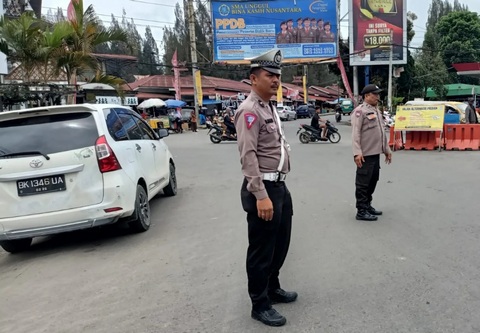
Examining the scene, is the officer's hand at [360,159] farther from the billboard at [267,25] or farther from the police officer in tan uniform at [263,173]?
the billboard at [267,25]

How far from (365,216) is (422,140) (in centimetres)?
903

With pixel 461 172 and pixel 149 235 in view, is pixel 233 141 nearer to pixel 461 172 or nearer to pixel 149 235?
pixel 461 172

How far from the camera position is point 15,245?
5.11 m

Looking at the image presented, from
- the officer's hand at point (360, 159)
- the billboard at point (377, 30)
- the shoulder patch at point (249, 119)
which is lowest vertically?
the officer's hand at point (360, 159)

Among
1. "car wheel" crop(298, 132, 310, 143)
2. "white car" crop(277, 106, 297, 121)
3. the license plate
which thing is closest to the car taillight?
the license plate

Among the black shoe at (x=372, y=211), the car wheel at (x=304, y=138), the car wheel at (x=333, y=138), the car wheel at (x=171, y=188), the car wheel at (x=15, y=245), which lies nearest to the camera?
the car wheel at (x=15, y=245)

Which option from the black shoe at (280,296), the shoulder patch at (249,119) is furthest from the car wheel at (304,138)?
the shoulder patch at (249,119)

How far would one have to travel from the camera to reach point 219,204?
688 centimetres

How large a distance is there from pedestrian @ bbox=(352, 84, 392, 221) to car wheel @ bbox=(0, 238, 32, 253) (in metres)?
4.16

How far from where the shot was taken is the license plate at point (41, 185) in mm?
4527

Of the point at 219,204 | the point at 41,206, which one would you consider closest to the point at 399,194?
the point at 219,204

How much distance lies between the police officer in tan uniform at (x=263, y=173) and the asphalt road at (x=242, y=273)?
343 millimetres

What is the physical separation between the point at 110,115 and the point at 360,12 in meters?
28.5

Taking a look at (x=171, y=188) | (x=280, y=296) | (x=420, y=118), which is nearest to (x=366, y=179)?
Answer: (x=280, y=296)
